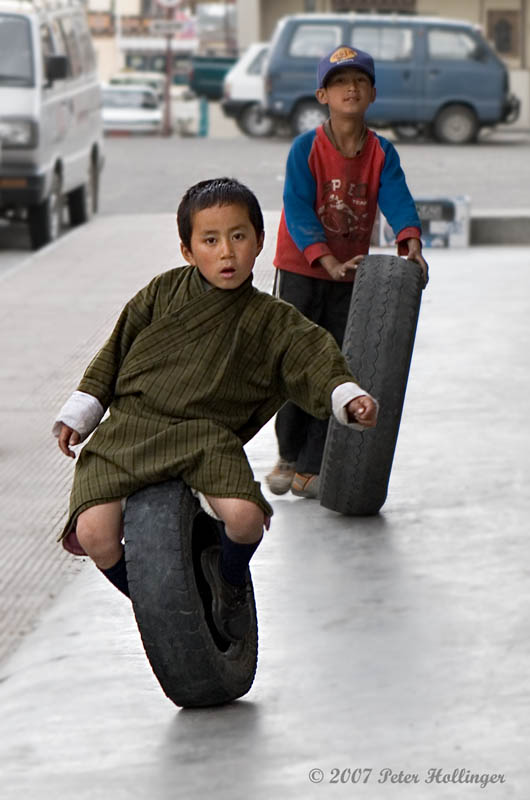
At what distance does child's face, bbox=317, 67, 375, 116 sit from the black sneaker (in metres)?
1.81

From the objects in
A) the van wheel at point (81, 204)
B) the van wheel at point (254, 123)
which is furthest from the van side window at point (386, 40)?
the van wheel at point (81, 204)

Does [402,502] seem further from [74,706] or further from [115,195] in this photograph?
[115,195]

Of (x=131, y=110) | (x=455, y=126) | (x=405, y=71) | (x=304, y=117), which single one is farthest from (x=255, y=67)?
(x=131, y=110)

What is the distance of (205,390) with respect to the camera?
12.0 ft

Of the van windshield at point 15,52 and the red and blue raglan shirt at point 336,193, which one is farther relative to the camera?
the van windshield at point 15,52

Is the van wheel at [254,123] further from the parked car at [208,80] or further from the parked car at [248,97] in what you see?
the parked car at [208,80]

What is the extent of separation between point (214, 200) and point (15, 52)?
34.9ft

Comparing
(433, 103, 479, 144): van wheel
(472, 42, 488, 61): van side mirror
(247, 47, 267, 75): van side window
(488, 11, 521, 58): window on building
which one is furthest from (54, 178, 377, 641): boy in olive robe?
(488, 11, 521, 58): window on building

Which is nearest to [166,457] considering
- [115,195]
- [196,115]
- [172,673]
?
[172,673]

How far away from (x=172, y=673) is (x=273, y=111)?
2331 cm

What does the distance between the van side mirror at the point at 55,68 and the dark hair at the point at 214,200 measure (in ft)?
33.7

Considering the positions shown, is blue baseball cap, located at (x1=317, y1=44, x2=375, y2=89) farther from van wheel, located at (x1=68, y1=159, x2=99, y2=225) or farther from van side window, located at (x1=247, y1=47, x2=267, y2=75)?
van side window, located at (x1=247, y1=47, x2=267, y2=75)

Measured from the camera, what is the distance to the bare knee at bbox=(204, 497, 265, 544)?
11.6 ft

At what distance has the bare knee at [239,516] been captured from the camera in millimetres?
3521
